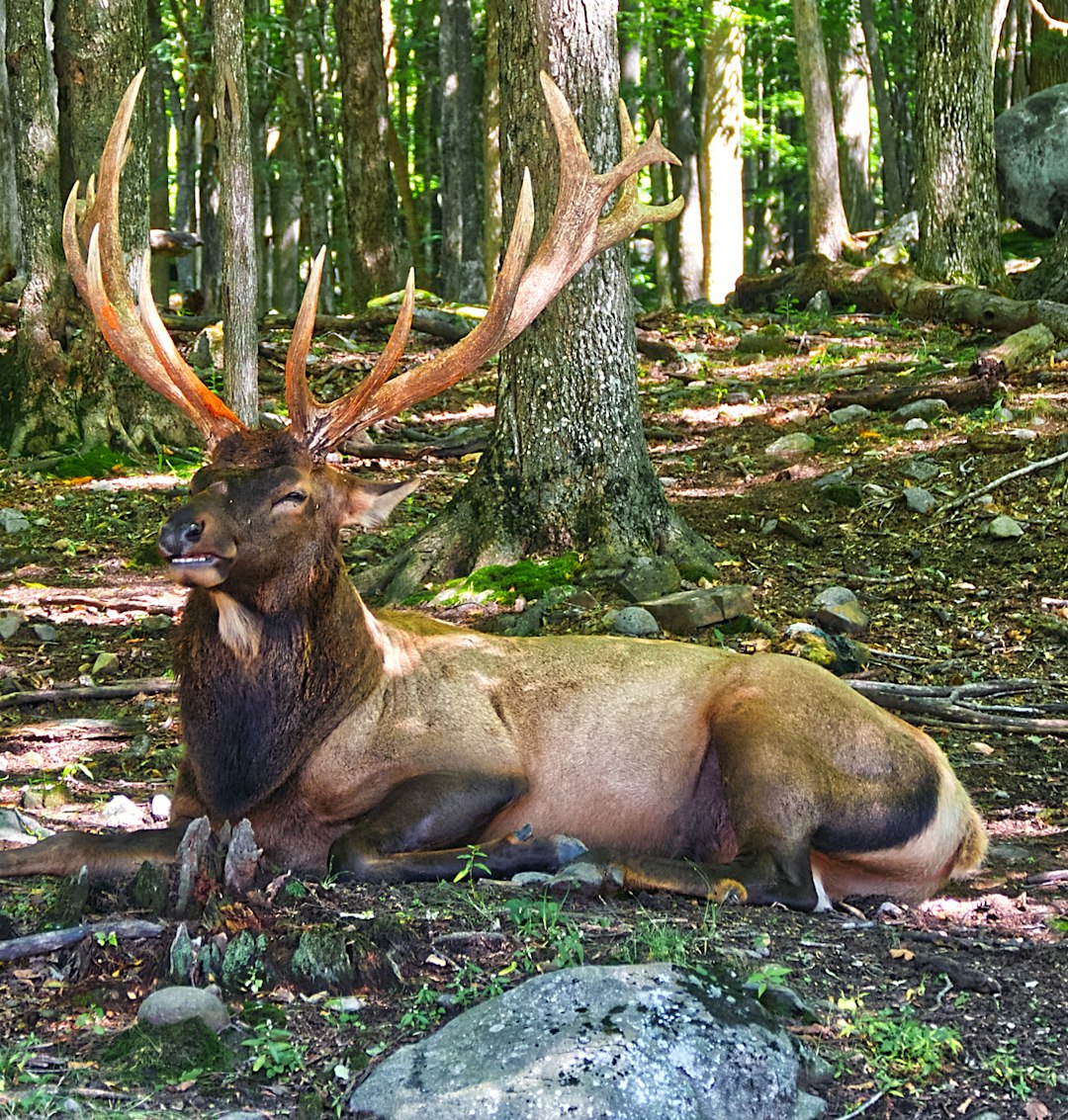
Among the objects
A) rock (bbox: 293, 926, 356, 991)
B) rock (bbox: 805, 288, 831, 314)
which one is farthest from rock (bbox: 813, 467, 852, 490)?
rock (bbox: 805, 288, 831, 314)

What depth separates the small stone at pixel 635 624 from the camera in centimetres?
792

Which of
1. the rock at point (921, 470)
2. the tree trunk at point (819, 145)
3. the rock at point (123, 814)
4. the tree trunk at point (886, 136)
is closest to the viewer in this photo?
the rock at point (123, 814)

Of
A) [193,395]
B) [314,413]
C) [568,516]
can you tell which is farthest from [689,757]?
[568,516]

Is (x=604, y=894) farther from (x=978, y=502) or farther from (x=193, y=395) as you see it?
(x=978, y=502)

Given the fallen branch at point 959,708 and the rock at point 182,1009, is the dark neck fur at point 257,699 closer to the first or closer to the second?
the rock at point 182,1009

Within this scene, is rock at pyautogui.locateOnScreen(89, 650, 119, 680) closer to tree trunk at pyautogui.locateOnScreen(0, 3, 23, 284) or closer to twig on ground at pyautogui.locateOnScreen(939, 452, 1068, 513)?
twig on ground at pyautogui.locateOnScreen(939, 452, 1068, 513)

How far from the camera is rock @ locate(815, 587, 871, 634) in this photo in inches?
328

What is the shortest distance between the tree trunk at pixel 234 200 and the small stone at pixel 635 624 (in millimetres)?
3319

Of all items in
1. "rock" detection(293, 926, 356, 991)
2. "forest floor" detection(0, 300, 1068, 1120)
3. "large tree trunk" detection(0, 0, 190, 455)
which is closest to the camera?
"forest floor" detection(0, 300, 1068, 1120)

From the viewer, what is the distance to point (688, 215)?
83.4ft

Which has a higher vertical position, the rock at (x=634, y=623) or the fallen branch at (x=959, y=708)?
the rock at (x=634, y=623)

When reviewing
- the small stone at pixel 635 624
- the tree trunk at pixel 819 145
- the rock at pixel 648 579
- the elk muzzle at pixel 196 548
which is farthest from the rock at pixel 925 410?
the tree trunk at pixel 819 145

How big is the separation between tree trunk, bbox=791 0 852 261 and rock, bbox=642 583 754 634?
13123mm

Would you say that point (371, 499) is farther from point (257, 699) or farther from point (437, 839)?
point (437, 839)
